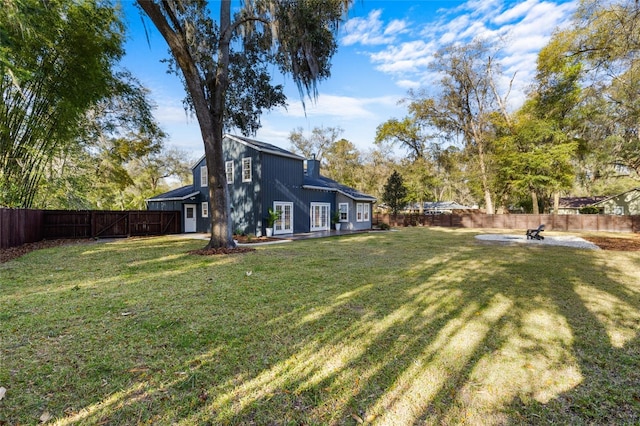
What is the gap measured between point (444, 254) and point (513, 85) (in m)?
22.4

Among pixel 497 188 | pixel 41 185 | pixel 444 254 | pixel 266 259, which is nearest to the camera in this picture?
pixel 266 259

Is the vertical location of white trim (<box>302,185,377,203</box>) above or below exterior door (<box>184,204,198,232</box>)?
above

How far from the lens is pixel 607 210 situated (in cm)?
2797

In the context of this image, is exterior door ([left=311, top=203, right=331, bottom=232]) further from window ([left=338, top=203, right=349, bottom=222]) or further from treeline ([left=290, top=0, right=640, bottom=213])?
treeline ([left=290, top=0, right=640, bottom=213])

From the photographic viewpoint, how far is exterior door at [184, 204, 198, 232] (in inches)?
673

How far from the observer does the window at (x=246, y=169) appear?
14.2 m

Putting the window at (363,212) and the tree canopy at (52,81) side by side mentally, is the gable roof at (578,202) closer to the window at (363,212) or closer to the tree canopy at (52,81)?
the window at (363,212)

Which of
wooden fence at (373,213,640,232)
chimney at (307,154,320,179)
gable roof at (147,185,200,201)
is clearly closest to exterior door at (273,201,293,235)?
chimney at (307,154,320,179)

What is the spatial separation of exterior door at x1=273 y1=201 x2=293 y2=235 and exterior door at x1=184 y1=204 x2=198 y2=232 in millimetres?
5905

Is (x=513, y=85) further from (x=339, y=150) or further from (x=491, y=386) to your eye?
(x=491, y=386)

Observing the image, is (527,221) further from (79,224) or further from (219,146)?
(79,224)

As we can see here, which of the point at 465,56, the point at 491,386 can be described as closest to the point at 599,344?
the point at 491,386

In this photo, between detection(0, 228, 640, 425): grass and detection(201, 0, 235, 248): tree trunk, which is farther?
detection(201, 0, 235, 248): tree trunk

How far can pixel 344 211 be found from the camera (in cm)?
1897
